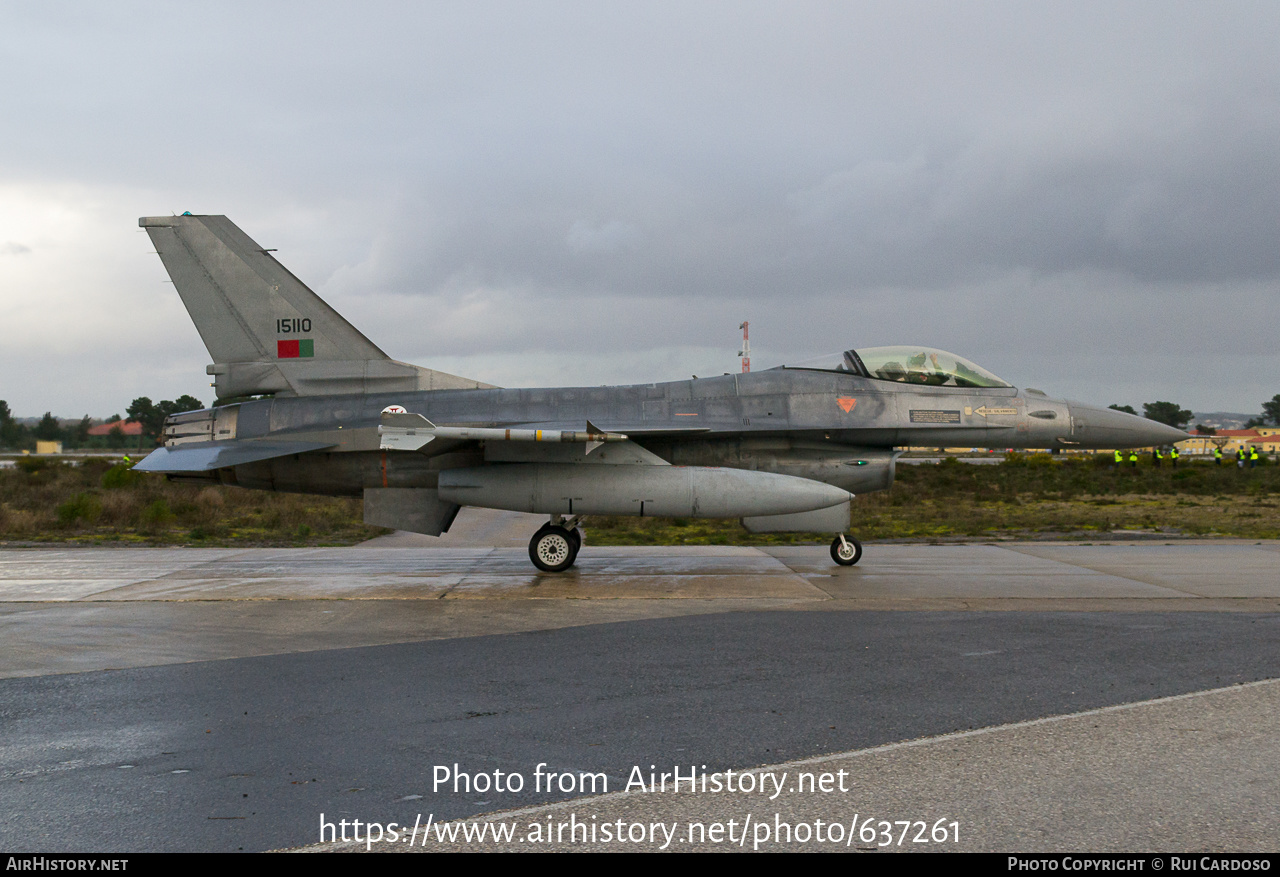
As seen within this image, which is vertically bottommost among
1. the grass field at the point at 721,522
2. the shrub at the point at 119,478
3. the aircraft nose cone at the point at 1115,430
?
the grass field at the point at 721,522

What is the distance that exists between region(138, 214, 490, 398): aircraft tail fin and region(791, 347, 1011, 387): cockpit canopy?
6.60 metres

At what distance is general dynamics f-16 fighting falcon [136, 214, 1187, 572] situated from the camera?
12.8 metres

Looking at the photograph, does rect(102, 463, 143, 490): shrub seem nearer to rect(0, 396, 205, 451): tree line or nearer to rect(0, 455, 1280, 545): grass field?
rect(0, 455, 1280, 545): grass field

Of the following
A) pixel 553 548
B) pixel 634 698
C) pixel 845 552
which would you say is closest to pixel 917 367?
pixel 845 552

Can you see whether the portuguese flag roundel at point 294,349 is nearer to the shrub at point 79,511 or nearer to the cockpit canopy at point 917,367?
the cockpit canopy at point 917,367

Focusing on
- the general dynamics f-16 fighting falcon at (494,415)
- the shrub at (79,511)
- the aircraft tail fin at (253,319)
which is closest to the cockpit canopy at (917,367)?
the general dynamics f-16 fighting falcon at (494,415)

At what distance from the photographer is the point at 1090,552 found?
15.6 meters

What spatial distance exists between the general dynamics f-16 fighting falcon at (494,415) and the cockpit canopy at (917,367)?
3 centimetres

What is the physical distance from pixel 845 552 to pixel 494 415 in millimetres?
5476

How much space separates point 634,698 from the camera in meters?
6.34

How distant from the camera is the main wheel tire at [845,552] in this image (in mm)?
13680

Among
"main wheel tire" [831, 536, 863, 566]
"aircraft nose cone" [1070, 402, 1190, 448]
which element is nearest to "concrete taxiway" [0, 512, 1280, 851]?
"main wheel tire" [831, 536, 863, 566]

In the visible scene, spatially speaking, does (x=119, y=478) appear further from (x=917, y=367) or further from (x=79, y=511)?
(x=917, y=367)
